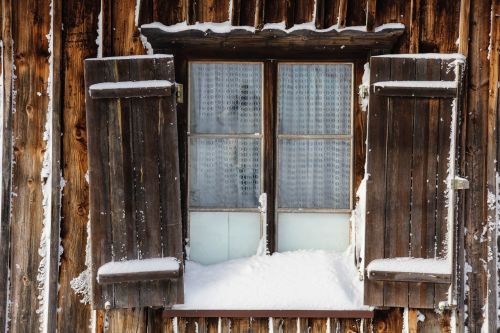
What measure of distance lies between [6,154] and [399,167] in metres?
2.31

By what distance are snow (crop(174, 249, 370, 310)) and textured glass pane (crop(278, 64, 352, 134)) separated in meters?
0.82

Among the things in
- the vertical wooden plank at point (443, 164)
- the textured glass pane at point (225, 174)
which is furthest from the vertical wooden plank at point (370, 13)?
the textured glass pane at point (225, 174)

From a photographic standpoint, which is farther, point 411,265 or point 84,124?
point 84,124

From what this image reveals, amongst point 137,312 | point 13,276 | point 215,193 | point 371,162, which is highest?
point 371,162

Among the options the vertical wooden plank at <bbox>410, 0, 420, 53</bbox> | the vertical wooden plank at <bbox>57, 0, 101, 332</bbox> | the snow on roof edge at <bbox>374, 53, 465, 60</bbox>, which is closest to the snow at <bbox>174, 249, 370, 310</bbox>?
the vertical wooden plank at <bbox>57, 0, 101, 332</bbox>

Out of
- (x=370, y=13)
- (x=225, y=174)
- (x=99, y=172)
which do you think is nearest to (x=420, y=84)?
(x=370, y=13)

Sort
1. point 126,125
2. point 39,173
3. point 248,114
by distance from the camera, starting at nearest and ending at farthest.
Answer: point 126,125 → point 39,173 → point 248,114

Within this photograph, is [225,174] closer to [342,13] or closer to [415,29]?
[342,13]

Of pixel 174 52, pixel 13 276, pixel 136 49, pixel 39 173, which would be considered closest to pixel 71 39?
pixel 136 49

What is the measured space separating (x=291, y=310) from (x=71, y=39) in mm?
2085

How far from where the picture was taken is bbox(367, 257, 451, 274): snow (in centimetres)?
287

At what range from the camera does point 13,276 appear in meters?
3.02

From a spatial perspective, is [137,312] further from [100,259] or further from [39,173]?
[39,173]

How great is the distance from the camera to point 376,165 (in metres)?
2.87
